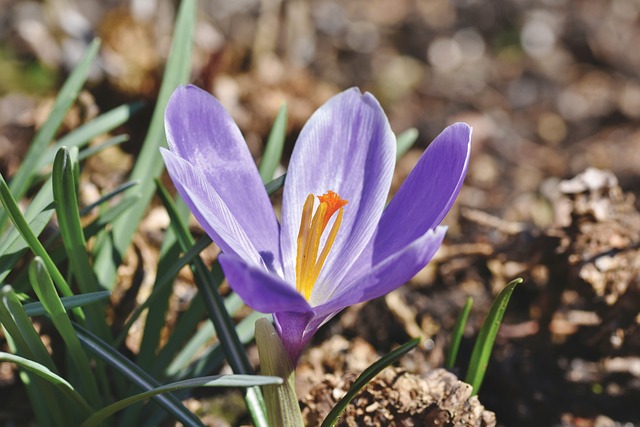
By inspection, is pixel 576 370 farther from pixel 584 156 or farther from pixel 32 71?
pixel 32 71

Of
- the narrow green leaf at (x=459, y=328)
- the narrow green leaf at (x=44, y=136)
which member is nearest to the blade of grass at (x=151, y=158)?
the narrow green leaf at (x=44, y=136)

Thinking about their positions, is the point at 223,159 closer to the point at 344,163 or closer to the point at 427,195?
the point at 344,163

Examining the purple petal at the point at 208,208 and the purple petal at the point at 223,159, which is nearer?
the purple petal at the point at 208,208

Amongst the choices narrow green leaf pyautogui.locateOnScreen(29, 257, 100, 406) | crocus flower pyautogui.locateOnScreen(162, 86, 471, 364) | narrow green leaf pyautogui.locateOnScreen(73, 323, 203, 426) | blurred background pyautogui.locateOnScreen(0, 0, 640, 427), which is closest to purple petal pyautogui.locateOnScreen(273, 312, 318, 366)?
crocus flower pyautogui.locateOnScreen(162, 86, 471, 364)

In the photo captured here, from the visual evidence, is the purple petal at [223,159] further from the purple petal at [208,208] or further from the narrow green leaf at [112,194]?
the narrow green leaf at [112,194]

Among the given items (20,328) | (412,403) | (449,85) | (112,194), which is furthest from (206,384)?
(449,85)

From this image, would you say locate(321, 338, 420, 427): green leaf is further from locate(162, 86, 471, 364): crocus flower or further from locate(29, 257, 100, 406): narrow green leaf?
locate(29, 257, 100, 406): narrow green leaf
